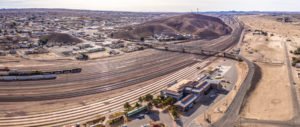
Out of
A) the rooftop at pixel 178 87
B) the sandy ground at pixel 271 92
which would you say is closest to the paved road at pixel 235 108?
the sandy ground at pixel 271 92

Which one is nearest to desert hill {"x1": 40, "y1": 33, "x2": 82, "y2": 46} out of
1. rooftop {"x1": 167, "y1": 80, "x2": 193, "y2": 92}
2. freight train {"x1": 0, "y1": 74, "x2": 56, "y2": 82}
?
freight train {"x1": 0, "y1": 74, "x2": 56, "y2": 82}

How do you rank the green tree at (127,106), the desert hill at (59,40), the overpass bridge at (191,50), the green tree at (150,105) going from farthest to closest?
the desert hill at (59,40), the overpass bridge at (191,50), the green tree at (127,106), the green tree at (150,105)

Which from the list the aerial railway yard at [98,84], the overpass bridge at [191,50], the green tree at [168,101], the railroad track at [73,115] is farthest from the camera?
the overpass bridge at [191,50]

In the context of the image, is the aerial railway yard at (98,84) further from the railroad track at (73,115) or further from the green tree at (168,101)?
the green tree at (168,101)

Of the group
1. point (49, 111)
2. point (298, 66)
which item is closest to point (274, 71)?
point (298, 66)

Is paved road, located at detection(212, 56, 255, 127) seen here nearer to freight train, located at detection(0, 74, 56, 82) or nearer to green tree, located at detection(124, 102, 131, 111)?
green tree, located at detection(124, 102, 131, 111)

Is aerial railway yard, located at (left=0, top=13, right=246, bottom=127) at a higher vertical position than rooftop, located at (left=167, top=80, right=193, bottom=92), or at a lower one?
lower

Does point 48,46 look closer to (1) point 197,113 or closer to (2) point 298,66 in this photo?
(1) point 197,113

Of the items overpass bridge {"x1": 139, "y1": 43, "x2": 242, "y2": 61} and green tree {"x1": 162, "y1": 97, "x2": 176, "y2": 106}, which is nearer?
green tree {"x1": 162, "y1": 97, "x2": 176, "y2": 106}

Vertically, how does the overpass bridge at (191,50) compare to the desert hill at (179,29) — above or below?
below

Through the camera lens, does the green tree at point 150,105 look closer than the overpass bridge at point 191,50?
Yes
